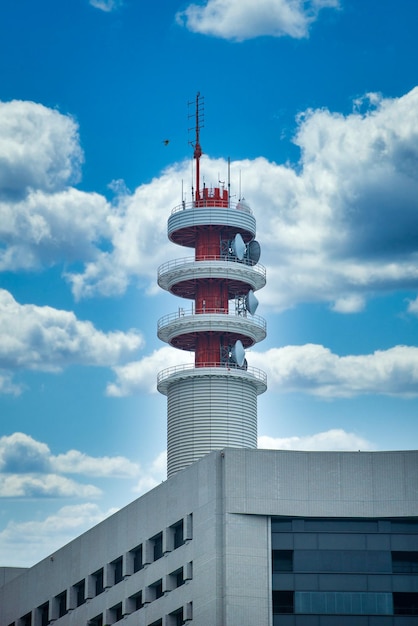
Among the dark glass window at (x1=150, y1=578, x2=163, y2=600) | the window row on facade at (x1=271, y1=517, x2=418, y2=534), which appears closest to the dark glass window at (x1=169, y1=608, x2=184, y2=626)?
the dark glass window at (x1=150, y1=578, x2=163, y2=600)

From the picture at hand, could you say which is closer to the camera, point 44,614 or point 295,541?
point 295,541

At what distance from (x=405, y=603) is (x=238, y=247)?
45.7 m

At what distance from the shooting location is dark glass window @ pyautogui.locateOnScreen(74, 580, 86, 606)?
122m

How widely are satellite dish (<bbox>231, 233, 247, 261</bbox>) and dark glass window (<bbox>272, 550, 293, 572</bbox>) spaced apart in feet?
135

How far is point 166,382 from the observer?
13738 centimetres

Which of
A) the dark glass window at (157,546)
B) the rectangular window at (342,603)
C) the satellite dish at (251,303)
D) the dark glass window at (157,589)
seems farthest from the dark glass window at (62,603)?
the satellite dish at (251,303)

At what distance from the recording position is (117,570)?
384 ft

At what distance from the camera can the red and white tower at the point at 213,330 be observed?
13400 centimetres

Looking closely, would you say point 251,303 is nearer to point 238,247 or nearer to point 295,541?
point 238,247

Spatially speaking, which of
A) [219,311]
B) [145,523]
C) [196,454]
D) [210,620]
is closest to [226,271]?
[219,311]

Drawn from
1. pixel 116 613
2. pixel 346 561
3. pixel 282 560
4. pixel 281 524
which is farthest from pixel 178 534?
pixel 346 561

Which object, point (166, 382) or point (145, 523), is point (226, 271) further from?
point (145, 523)

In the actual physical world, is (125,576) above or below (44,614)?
below

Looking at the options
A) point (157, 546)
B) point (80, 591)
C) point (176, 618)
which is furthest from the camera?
point (80, 591)
